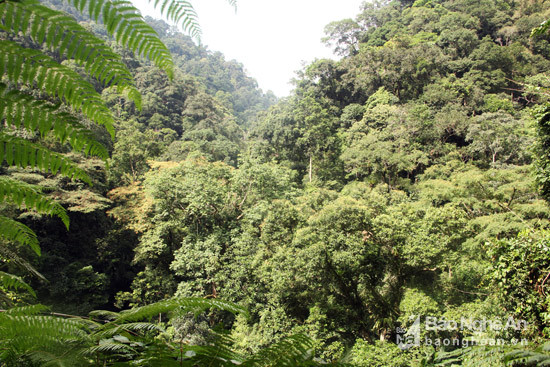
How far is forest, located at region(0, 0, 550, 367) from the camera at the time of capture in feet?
2.22

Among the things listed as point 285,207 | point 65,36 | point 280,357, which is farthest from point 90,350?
point 285,207

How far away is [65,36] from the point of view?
611 mm

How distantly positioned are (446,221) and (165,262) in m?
8.03

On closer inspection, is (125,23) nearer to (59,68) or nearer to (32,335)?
(59,68)

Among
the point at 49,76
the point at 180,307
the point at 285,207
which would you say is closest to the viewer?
the point at 49,76

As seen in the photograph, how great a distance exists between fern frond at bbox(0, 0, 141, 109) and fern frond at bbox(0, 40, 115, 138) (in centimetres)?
4

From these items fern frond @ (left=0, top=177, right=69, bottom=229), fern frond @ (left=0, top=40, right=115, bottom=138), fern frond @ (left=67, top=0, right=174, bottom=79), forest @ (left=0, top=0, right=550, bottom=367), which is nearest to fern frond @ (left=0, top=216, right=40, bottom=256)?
forest @ (left=0, top=0, right=550, bottom=367)

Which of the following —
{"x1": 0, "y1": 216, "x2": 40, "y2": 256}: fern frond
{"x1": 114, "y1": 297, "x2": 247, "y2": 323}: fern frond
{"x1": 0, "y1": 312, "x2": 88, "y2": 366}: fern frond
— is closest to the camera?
{"x1": 0, "y1": 312, "x2": 88, "y2": 366}: fern frond

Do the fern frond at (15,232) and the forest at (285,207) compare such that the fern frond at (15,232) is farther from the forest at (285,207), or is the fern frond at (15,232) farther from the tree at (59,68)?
the tree at (59,68)

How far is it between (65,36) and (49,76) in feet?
0.30

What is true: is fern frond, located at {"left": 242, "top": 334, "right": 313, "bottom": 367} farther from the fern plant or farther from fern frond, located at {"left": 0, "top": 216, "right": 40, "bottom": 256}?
fern frond, located at {"left": 0, "top": 216, "right": 40, "bottom": 256}

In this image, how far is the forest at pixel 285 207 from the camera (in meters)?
0.68

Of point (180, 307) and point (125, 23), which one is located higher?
point (125, 23)

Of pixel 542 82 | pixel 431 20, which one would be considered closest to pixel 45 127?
pixel 542 82
